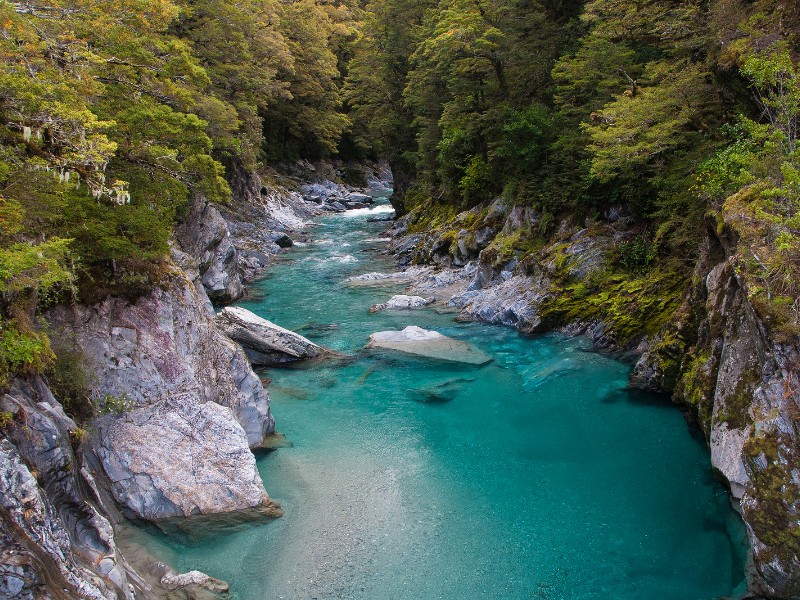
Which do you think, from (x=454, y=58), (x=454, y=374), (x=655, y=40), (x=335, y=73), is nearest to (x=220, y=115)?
(x=454, y=58)

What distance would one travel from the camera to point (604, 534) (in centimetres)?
898

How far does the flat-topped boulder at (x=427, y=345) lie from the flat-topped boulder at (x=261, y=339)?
7.04 ft

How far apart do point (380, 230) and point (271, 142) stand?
17905 mm

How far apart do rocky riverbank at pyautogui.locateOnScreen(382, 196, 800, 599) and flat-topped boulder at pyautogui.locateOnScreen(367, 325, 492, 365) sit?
247 cm

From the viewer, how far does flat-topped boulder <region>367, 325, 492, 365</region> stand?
15695 mm

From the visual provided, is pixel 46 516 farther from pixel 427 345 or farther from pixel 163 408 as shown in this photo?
pixel 427 345

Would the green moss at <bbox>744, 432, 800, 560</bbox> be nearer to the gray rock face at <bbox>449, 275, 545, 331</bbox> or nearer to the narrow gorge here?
the narrow gorge

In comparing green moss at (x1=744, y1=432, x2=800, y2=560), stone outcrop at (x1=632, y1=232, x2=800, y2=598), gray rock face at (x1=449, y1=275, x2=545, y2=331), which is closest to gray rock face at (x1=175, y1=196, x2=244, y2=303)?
gray rock face at (x1=449, y1=275, x2=545, y2=331)

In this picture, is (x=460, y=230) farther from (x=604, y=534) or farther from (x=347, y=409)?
(x=604, y=534)

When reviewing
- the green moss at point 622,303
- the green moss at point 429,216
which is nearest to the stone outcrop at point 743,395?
the green moss at point 622,303

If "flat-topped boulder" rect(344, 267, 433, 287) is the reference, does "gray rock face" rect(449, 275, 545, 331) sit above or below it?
above

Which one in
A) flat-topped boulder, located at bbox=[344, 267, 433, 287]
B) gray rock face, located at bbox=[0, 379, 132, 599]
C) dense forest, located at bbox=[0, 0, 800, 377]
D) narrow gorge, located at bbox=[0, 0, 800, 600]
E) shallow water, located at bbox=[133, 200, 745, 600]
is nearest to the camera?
gray rock face, located at bbox=[0, 379, 132, 599]

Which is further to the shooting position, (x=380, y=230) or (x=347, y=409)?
(x=380, y=230)

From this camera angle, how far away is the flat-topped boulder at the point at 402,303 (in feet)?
67.8
